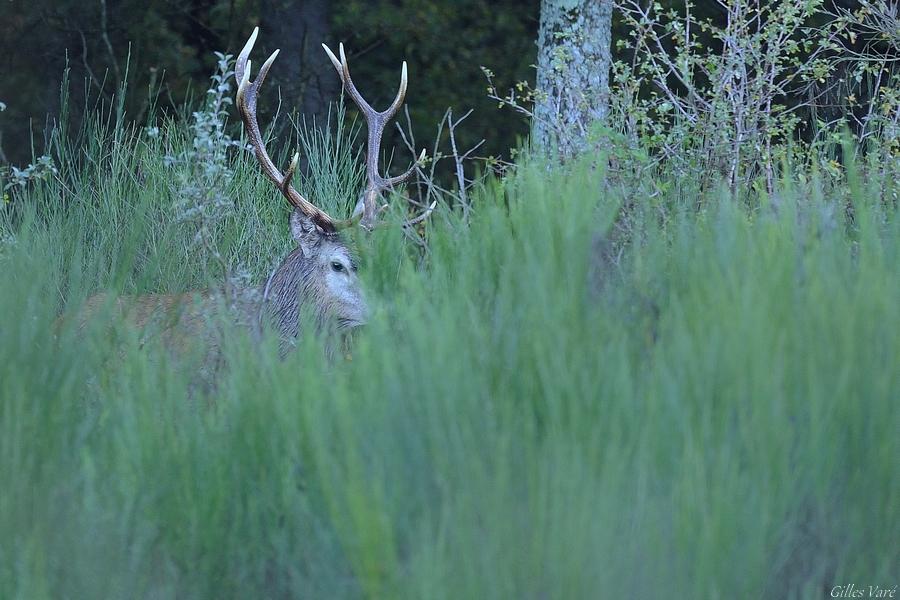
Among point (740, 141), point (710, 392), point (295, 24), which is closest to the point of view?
point (710, 392)

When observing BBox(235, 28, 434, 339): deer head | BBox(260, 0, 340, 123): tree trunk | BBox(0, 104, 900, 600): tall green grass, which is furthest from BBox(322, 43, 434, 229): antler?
BBox(260, 0, 340, 123): tree trunk

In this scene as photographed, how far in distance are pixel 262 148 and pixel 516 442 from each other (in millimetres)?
3341

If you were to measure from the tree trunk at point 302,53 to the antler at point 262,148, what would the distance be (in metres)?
5.31

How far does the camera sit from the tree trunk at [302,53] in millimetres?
10680

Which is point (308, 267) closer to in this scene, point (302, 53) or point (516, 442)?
point (516, 442)

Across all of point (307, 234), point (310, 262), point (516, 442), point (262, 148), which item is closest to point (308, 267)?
point (310, 262)

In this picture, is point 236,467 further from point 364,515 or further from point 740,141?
point 740,141

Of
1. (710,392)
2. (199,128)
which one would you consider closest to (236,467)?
(710,392)

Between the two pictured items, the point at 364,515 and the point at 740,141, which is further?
the point at 740,141

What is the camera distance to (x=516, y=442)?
7.06 ft

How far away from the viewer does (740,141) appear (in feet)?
15.4

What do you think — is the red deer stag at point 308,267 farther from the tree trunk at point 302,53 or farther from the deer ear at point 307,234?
the tree trunk at point 302,53

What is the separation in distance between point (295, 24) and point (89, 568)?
30.5 ft

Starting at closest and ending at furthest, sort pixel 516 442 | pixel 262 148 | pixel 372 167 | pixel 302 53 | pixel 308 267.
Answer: pixel 516 442
pixel 308 267
pixel 262 148
pixel 372 167
pixel 302 53
